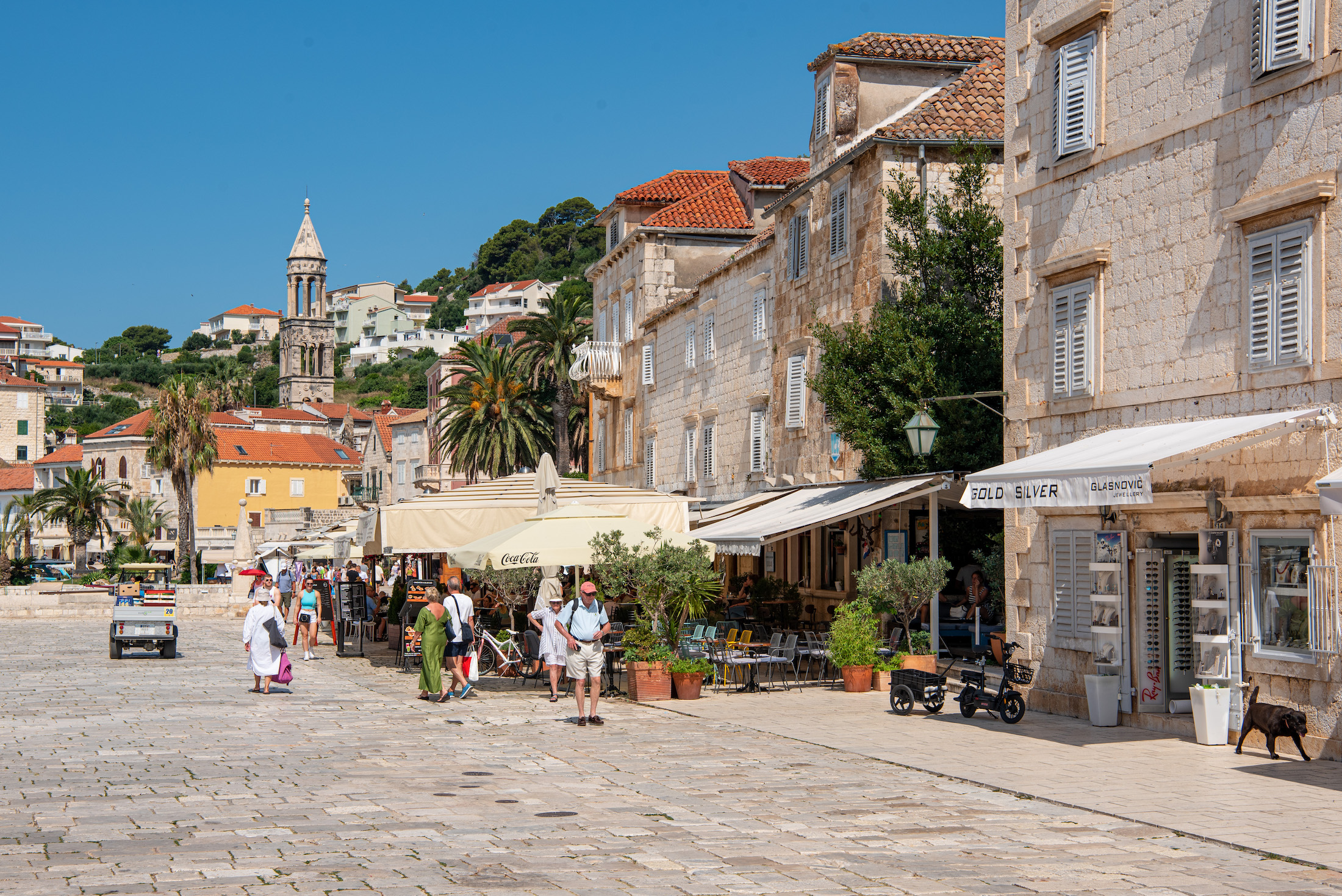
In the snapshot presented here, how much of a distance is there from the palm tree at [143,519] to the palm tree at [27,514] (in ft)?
17.5

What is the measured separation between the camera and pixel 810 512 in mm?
20297

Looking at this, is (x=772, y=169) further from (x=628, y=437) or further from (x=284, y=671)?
(x=284, y=671)

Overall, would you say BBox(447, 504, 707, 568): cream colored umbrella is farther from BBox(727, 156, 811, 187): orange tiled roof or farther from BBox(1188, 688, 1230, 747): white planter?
BBox(727, 156, 811, 187): orange tiled roof

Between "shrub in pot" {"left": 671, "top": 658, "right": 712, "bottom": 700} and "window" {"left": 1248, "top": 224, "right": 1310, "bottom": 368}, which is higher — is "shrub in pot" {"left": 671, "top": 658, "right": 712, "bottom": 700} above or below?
below

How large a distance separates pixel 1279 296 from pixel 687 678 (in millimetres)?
8514

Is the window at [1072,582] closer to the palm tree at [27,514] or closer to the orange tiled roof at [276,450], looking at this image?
the palm tree at [27,514]

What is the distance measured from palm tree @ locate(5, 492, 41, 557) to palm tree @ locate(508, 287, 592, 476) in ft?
89.9

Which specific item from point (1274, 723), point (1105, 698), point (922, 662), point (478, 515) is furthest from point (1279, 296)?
point (478, 515)

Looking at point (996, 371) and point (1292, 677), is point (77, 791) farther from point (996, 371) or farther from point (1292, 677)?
point (996, 371)

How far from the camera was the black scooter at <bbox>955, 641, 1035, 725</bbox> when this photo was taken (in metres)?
14.9

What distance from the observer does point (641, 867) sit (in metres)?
7.75

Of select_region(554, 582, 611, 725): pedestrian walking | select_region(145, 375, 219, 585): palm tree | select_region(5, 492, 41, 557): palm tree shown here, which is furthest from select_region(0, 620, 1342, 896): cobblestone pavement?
select_region(5, 492, 41, 557): palm tree

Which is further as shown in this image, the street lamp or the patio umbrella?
the patio umbrella

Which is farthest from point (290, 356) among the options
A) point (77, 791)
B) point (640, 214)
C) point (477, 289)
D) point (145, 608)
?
point (77, 791)
